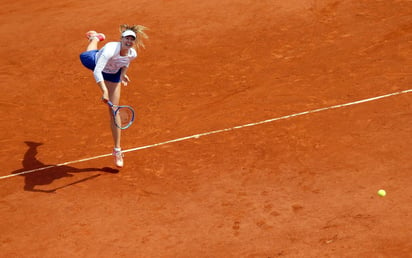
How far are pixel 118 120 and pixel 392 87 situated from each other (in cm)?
467

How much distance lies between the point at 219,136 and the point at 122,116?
5.17 ft

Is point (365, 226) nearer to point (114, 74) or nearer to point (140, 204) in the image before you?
point (140, 204)

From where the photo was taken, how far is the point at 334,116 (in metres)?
10.2

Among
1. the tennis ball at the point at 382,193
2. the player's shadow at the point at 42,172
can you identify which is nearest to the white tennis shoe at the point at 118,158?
the player's shadow at the point at 42,172

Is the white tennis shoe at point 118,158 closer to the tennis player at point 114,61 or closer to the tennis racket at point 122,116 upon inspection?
the tennis player at point 114,61

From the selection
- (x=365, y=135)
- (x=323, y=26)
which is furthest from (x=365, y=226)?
(x=323, y=26)

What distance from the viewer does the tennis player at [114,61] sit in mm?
8570

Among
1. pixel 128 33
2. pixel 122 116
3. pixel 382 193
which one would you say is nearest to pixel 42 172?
pixel 122 116

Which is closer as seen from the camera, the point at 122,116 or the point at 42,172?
the point at 122,116

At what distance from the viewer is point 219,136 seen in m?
9.96

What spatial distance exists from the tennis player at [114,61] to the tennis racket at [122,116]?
0.11 metres

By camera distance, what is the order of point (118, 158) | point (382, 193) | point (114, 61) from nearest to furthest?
point (382, 193) < point (114, 61) < point (118, 158)

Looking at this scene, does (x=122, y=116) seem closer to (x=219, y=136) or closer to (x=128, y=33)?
(x=128, y=33)

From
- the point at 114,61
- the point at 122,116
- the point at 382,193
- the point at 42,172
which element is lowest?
the point at 382,193
